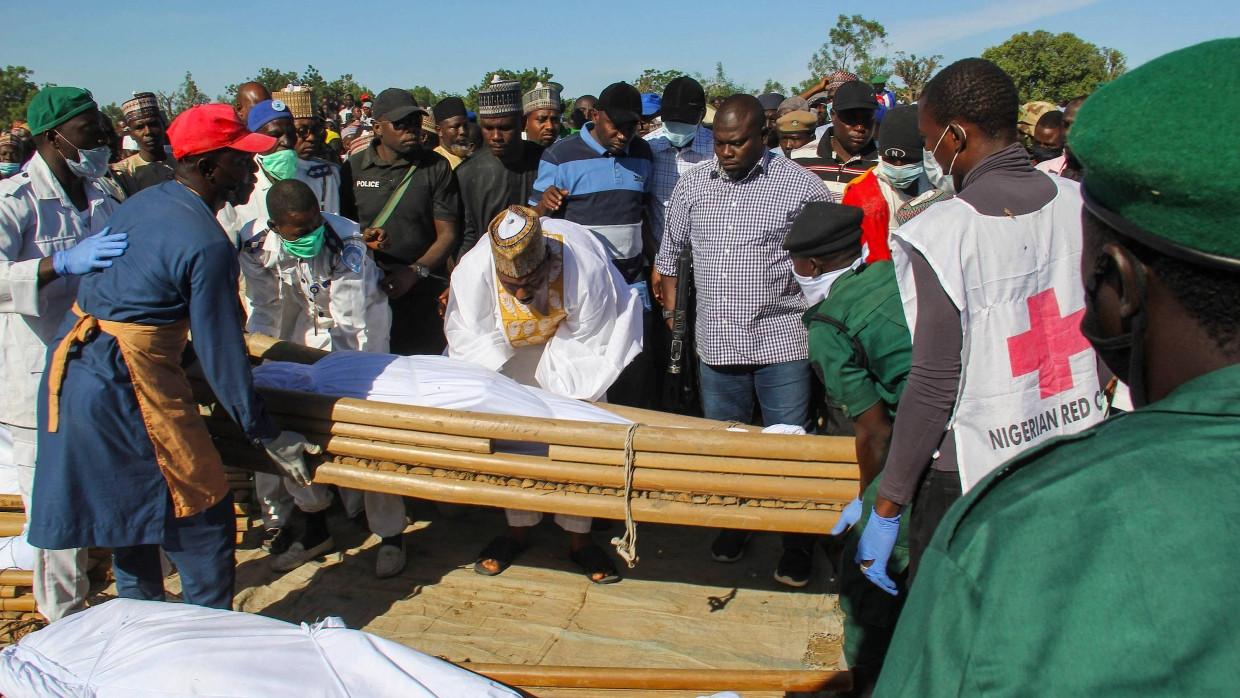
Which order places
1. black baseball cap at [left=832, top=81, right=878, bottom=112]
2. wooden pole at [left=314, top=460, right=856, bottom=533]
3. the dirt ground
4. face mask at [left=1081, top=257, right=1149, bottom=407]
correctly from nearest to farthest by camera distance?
1. face mask at [left=1081, top=257, right=1149, bottom=407]
2. wooden pole at [left=314, top=460, right=856, bottom=533]
3. the dirt ground
4. black baseball cap at [left=832, top=81, right=878, bottom=112]

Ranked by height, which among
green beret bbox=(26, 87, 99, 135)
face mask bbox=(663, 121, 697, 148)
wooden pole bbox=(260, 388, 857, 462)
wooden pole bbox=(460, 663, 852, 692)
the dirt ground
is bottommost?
the dirt ground

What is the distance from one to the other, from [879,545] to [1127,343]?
1352 millimetres

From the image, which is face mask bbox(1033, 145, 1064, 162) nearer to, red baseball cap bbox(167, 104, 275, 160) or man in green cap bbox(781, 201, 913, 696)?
man in green cap bbox(781, 201, 913, 696)

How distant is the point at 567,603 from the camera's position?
339 centimetres

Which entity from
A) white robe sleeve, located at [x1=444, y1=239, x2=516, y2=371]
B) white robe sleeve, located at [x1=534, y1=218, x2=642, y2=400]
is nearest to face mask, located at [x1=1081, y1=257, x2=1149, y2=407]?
white robe sleeve, located at [x1=534, y1=218, x2=642, y2=400]

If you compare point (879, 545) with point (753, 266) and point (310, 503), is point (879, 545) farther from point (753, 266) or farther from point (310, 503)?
point (310, 503)

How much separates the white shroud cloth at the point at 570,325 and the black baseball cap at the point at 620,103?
785 mm

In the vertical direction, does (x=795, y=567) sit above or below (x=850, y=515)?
below

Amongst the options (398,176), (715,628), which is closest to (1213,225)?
(715,628)

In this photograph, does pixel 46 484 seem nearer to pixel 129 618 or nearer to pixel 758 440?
pixel 129 618

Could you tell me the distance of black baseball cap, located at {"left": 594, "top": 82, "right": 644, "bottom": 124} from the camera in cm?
422

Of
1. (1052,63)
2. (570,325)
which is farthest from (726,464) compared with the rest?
(1052,63)

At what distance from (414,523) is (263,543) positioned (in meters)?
0.66

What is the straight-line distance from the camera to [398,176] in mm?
4539
